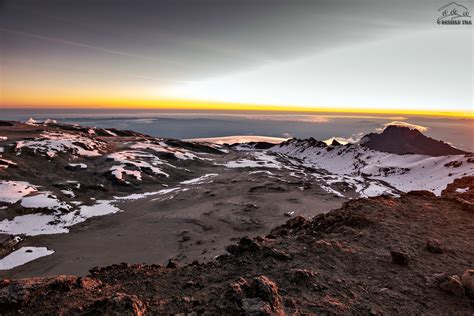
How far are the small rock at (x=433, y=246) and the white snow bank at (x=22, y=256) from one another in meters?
43.4

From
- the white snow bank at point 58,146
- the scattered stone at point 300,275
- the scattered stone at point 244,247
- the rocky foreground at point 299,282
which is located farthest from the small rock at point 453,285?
the white snow bank at point 58,146

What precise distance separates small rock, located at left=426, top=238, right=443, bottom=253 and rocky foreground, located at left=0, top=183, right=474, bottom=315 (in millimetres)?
32

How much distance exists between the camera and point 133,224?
2078 inches

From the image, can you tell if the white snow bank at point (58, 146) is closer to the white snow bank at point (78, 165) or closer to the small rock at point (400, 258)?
the white snow bank at point (78, 165)

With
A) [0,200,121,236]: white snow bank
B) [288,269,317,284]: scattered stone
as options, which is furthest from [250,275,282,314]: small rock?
[0,200,121,236]: white snow bank

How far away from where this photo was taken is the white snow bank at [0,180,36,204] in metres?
56.2

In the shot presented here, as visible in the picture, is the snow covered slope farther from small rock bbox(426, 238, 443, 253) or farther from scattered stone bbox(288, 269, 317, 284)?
scattered stone bbox(288, 269, 317, 284)

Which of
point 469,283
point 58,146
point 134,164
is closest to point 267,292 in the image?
Result: point 469,283

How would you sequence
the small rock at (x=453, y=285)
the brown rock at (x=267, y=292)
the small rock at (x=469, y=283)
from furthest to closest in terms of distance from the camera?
the small rock at (x=453, y=285) → the small rock at (x=469, y=283) → the brown rock at (x=267, y=292)

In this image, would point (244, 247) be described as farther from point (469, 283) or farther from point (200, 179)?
point (200, 179)

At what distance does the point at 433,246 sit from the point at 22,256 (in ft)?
151

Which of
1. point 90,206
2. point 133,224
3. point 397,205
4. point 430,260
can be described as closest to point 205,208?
point 133,224

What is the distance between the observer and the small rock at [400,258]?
10477 mm

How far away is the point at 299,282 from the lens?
360 inches
